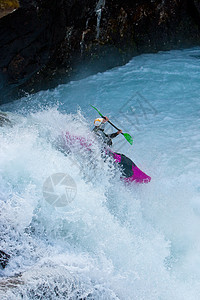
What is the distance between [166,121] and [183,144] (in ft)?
3.27

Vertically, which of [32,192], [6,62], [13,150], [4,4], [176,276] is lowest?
[176,276]

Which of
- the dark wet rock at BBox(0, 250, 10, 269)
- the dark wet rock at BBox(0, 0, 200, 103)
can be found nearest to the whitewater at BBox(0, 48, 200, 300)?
the dark wet rock at BBox(0, 250, 10, 269)

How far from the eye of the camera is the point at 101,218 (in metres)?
3.36

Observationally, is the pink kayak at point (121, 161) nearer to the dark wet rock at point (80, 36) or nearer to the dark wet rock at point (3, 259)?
the dark wet rock at point (3, 259)

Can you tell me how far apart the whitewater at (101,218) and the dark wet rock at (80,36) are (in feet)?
5.51

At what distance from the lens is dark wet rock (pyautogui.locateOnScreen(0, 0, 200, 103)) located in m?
5.77

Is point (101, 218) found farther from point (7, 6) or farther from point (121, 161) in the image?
point (7, 6)

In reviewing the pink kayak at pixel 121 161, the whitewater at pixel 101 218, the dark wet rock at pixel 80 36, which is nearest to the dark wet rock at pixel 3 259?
the whitewater at pixel 101 218

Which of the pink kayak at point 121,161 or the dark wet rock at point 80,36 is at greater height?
the dark wet rock at point 80,36

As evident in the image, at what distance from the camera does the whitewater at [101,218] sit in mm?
2521

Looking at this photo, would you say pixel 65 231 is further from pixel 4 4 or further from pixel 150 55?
pixel 150 55

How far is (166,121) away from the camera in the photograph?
20.9ft

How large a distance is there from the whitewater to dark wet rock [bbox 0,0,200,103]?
5.51 ft

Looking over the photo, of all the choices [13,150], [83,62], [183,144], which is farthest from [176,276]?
[83,62]
